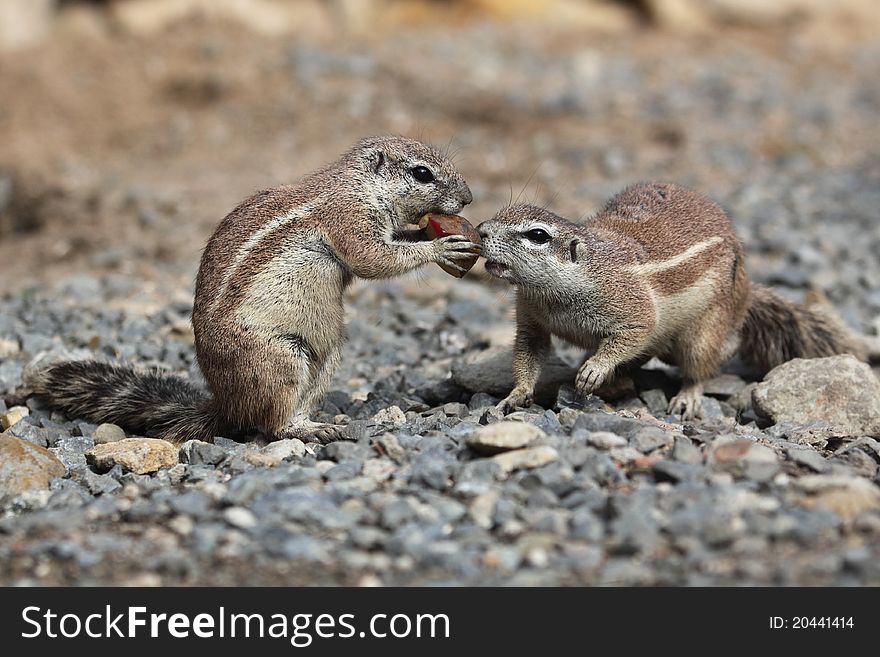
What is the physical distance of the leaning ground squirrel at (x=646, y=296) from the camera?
6191 millimetres

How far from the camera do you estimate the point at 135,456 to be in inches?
222

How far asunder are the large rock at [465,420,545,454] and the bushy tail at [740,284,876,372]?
8.34ft

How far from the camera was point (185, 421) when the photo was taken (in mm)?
6301

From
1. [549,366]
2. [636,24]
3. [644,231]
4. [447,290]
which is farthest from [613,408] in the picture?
[636,24]

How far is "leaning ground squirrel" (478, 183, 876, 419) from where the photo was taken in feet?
20.3

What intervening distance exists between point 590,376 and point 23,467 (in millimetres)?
2999

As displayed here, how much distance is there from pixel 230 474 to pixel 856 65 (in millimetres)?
15109

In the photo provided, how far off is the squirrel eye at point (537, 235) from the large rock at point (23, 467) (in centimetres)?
279

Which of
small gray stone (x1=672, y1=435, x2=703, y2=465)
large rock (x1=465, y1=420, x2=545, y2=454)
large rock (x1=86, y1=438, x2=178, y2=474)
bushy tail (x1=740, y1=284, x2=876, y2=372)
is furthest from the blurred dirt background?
small gray stone (x1=672, y1=435, x2=703, y2=465)

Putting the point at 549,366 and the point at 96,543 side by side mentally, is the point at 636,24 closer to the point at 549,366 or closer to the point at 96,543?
the point at 549,366

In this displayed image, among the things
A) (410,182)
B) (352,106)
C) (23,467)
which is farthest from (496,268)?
(352,106)

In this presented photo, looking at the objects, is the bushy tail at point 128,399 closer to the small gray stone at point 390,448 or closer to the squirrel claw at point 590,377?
the small gray stone at point 390,448

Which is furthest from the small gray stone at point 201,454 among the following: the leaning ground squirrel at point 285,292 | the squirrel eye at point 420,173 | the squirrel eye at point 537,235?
the squirrel eye at point 537,235

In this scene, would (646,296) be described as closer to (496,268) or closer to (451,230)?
(496,268)
